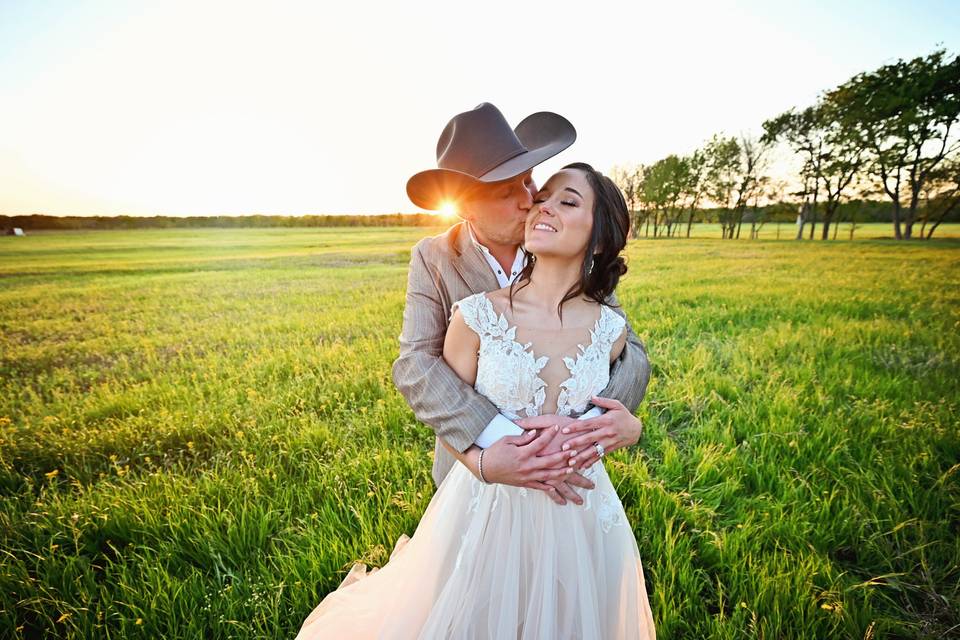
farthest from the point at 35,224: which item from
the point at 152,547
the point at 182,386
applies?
the point at 152,547

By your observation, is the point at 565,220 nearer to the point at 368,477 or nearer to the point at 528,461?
the point at 528,461

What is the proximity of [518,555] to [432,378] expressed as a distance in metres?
0.90

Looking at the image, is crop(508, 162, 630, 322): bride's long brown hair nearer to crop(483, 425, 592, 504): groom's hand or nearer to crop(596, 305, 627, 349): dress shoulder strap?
crop(596, 305, 627, 349): dress shoulder strap

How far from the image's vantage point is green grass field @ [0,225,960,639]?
78.7 inches

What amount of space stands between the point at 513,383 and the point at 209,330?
7.20 metres

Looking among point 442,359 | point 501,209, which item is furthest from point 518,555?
point 501,209

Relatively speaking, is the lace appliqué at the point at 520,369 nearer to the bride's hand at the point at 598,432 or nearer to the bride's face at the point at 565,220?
the bride's hand at the point at 598,432

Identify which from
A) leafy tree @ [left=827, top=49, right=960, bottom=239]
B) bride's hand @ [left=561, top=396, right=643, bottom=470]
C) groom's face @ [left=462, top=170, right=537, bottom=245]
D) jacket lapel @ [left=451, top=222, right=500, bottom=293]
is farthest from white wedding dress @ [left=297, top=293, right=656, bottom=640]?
leafy tree @ [left=827, top=49, right=960, bottom=239]

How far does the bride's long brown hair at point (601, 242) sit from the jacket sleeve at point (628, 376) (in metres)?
0.25

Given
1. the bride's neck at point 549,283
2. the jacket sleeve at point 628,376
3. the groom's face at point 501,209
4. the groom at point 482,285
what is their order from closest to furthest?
the groom at point 482,285
the bride's neck at point 549,283
the jacket sleeve at point 628,376
the groom's face at point 501,209

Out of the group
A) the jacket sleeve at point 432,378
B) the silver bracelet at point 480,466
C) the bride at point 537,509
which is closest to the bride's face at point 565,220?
the bride at point 537,509

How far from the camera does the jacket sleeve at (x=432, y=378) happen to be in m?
1.75

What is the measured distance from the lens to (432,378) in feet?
6.04

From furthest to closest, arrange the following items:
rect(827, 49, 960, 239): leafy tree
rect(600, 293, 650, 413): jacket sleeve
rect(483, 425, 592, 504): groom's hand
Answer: rect(827, 49, 960, 239): leafy tree
rect(600, 293, 650, 413): jacket sleeve
rect(483, 425, 592, 504): groom's hand
